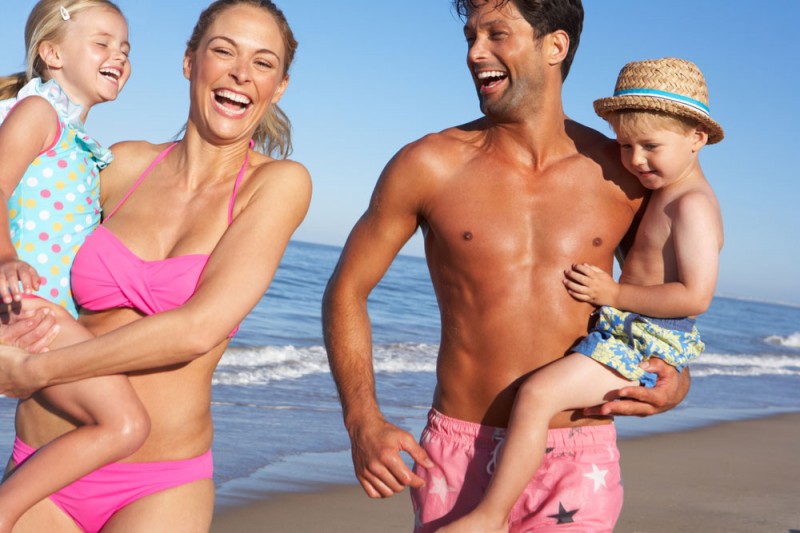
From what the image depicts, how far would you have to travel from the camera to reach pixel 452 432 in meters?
3.23

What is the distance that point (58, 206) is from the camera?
306 cm

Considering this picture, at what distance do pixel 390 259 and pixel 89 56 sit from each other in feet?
4.19

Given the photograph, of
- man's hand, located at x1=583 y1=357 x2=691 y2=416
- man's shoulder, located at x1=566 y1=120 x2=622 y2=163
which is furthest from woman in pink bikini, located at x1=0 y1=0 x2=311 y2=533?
man's hand, located at x1=583 y1=357 x2=691 y2=416

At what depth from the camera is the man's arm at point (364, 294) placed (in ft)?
10.2

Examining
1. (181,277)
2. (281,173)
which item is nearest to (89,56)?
(281,173)

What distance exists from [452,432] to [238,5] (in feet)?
5.09

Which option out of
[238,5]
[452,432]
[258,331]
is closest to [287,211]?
[238,5]

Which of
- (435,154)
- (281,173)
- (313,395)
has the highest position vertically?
(435,154)

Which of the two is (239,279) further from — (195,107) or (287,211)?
(195,107)

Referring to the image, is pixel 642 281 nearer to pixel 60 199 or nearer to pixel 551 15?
pixel 551 15

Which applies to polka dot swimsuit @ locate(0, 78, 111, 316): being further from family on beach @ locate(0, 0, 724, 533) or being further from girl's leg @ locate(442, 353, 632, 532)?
girl's leg @ locate(442, 353, 632, 532)

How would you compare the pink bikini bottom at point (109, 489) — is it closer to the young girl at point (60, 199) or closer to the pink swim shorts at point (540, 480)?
the young girl at point (60, 199)

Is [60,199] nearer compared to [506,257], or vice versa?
[60,199]

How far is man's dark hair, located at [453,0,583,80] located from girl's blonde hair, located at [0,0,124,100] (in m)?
1.35
